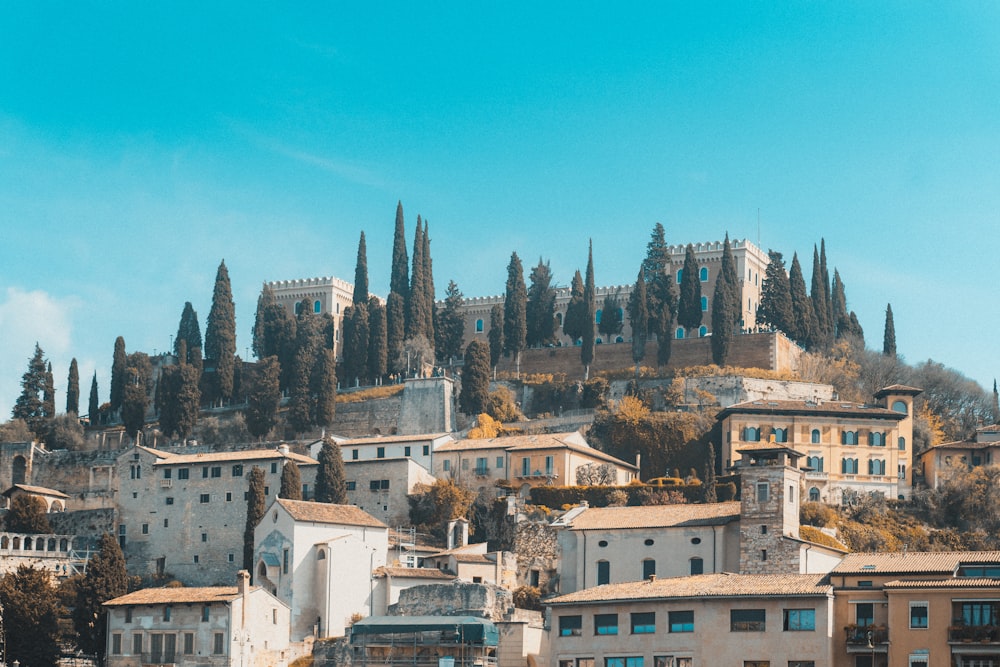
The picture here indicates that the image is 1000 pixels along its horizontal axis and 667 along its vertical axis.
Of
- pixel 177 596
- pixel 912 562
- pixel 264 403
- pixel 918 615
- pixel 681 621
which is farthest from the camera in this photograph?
pixel 264 403

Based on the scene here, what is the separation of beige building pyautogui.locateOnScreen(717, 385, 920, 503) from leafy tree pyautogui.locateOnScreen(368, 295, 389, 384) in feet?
88.8

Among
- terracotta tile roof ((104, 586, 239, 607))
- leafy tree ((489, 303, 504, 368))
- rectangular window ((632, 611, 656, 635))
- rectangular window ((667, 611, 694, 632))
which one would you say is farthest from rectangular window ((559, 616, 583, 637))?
leafy tree ((489, 303, 504, 368))

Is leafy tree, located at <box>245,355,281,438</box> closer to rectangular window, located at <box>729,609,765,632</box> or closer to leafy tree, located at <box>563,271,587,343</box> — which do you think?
leafy tree, located at <box>563,271,587,343</box>

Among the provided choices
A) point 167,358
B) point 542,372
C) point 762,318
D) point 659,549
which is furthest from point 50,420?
point 659,549

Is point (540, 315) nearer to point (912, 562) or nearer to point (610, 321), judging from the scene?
point (610, 321)

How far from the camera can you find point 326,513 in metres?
83.1

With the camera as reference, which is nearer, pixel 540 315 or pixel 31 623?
pixel 31 623

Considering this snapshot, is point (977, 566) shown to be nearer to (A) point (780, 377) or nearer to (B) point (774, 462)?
(B) point (774, 462)

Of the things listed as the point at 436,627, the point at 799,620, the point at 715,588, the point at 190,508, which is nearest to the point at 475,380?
the point at 190,508

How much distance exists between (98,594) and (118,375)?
135 ft

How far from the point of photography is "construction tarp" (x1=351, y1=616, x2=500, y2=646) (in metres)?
69.6

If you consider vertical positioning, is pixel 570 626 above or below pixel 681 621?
below

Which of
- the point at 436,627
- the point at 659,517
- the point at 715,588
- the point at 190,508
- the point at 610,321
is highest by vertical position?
the point at 610,321

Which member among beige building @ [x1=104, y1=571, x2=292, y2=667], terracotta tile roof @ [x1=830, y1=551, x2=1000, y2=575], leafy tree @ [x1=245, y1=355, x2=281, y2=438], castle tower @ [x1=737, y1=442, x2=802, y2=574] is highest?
leafy tree @ [x1=245, y1=355, x2=281, y2=438]
